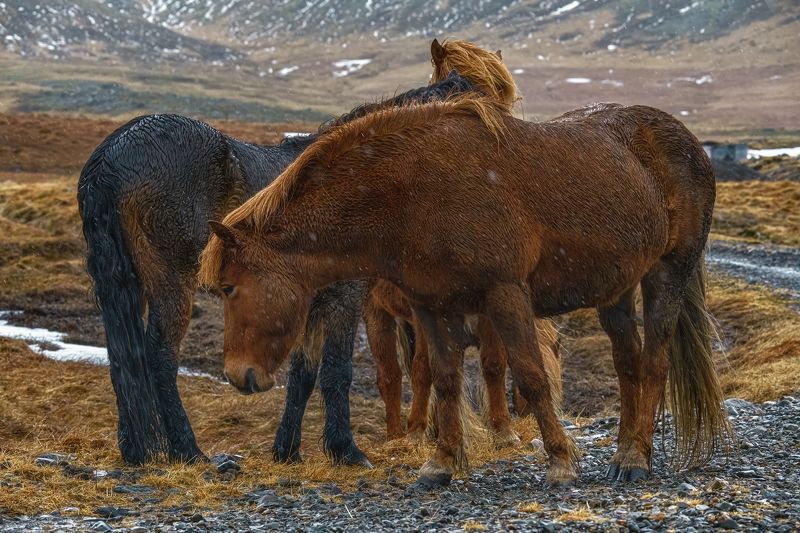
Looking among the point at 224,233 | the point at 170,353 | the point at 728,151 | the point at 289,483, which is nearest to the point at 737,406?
the point at 289,483

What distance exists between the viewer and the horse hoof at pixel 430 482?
284 inches

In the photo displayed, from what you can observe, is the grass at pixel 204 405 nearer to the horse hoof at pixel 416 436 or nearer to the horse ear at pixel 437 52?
the horse hoof at pixel 416 436

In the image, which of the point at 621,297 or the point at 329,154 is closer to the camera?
the point at 329,154

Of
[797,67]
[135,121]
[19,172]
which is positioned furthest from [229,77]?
[135,121]

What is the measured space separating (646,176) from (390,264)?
2.20 meters

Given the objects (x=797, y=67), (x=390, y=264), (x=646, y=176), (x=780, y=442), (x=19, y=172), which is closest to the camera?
(x=390, y=264)

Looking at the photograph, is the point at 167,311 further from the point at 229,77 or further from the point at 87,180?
the point at 229,77

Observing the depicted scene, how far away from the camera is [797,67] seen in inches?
6801

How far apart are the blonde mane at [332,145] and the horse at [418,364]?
2496mm

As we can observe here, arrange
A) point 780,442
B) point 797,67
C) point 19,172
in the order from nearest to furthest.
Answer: point 780,442, point 19,172, point 797,67

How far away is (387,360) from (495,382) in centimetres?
144

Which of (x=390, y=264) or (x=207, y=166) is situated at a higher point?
(x=207, y=166)

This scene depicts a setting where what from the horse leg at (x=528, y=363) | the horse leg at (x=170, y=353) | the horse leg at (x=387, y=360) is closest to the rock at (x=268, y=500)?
the horse leg at (x=170, y=353)

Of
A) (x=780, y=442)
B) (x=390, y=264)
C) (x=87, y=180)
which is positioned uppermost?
(x=87, y=180)
